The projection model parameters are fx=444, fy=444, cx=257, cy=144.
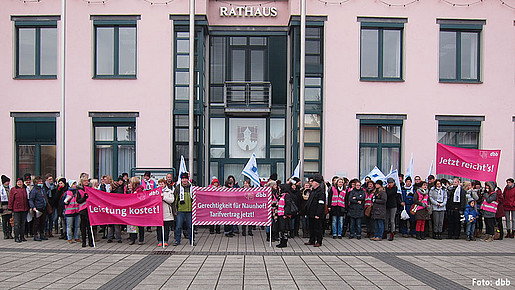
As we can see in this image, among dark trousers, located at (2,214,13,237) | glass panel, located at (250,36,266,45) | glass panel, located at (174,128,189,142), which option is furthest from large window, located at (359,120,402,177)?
dark trousers, located at (2,214,13,237)

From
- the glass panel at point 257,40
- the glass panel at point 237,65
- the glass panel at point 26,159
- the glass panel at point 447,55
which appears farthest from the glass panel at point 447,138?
the glass panel at point 26,159

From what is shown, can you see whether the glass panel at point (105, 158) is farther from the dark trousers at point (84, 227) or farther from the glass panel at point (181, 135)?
the dark trousers at point (84, 227)

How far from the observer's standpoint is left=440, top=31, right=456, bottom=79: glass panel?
18.0m

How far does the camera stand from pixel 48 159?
58.3 ft

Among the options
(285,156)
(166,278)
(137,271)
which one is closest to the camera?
(166,278)

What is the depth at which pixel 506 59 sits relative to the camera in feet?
58.0

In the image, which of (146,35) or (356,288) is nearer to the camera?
(356,288)

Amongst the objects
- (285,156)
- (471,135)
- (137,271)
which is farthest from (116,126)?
(471,135)

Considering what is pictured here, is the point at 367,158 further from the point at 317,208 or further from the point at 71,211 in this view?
the point at 71,211

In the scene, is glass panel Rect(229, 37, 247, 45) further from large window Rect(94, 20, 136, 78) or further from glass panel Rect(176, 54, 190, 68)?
large window Rect(94, 20, 136, 78)

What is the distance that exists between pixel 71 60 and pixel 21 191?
260 inches

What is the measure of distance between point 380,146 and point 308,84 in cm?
383

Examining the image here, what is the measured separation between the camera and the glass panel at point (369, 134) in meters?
17.9

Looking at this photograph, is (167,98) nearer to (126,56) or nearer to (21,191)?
(126,56)
